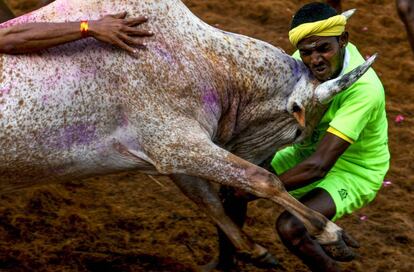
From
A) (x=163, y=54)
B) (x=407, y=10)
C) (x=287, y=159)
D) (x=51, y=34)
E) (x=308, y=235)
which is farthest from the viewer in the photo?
(x=407, y=10)

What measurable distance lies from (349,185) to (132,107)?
1.18 m

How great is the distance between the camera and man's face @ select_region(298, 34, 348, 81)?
13.6ft

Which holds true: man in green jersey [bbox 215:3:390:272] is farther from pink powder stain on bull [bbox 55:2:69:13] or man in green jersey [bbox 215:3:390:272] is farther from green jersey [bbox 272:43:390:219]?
pink powder stain on bull [bbox 55:2:69:13]

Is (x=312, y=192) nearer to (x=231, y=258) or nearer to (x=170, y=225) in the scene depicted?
(x=231, y=258)

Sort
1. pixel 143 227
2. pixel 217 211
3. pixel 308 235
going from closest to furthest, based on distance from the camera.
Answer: pixel 308 235 < pixel 217 211 < pixel 143 227

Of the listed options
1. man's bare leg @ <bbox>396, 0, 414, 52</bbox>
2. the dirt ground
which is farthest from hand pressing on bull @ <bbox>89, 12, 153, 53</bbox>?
man's bare leg @ <bbox>396, 0, 414, 52</bbox>

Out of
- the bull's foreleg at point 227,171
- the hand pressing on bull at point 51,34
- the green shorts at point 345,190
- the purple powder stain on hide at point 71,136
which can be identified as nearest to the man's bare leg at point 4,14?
the hand pressing on bull at point 51,34

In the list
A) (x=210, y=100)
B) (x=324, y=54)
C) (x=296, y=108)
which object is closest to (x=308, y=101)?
(x=296, y=108)

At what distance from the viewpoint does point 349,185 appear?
435cm

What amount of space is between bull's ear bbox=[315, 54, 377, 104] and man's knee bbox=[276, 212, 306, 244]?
59 cm

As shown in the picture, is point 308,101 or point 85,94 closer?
point 85,94

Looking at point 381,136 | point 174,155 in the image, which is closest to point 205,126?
point 174,155

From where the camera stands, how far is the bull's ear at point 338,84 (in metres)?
3.99

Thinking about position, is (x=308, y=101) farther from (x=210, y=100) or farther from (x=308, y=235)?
(x=308, y=235)
